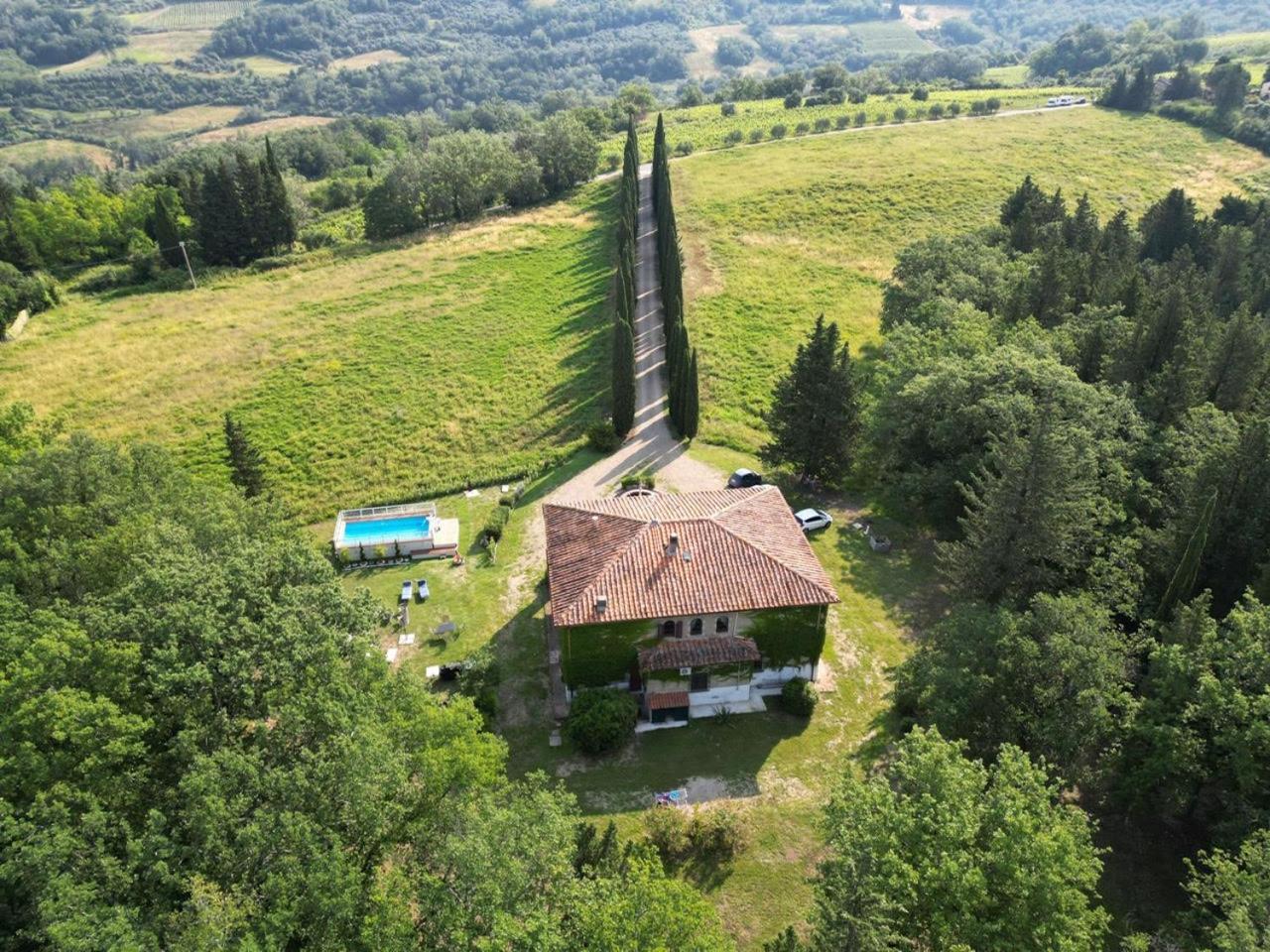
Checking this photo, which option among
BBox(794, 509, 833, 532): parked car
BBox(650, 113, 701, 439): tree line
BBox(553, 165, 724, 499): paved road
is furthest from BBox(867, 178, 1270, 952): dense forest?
BBox(650, 113, 701, 439): tree line

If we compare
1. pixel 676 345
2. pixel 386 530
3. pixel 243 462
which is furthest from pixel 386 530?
pixel 676 345

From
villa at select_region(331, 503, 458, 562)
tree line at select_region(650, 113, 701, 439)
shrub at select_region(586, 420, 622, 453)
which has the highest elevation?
tree line at select_region(650, 113, 701, 439)

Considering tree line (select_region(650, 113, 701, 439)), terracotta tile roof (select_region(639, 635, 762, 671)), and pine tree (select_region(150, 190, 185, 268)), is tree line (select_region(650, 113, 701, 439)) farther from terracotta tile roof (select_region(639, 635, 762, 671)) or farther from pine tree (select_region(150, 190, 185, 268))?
pine tree (select_region(150, 190, 185, 268))

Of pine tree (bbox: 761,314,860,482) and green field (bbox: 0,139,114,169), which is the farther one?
green field (bbox: 0,139,114,169)

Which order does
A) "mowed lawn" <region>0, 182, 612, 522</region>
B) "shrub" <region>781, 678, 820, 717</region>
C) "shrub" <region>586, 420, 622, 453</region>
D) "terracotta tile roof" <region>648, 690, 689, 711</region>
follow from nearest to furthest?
"terracotta tile roof" <region>648, 690, 689, 711</region>
"shrub" <region>781, 678, 820, 717</region>
"shrub" <region>586, 420, 622, 453</region>
"mowed lawn" <region>0, 182, 612, 522</region>

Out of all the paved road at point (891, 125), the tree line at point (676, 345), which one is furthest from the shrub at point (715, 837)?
the paved road at point (891, 125)

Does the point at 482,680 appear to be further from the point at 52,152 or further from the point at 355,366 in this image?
the point at 52,152

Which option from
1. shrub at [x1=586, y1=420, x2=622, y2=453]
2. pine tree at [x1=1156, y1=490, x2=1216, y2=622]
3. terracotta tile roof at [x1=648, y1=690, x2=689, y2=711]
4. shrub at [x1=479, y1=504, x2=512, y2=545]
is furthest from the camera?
shrub at [x1=586, y1=420, x2=622, y2=453]
